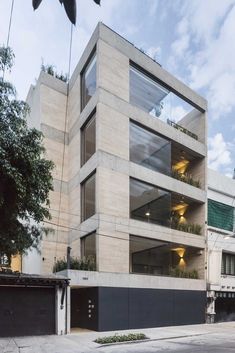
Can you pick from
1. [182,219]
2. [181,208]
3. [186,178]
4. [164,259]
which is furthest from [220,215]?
[164,259]

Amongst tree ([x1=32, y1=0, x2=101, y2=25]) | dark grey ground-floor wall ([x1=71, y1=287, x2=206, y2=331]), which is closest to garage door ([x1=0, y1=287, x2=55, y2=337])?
dark grey ground-floor wall ([x1=71, y1=287, x2=206, y2=331])

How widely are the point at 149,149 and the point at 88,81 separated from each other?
6.60 m

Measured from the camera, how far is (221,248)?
108 ft

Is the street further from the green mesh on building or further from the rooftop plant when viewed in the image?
the green mesh on building

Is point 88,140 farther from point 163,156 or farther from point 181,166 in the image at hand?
point 181,166

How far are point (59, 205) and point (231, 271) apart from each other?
52.8 ft

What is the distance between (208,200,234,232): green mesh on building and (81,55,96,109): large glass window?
1322 centimetres

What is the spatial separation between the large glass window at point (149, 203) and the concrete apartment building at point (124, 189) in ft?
0.23

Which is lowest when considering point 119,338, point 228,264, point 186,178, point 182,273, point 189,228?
point 119,338

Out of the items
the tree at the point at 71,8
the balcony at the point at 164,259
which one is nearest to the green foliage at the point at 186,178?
the balcony at the point at 164,259

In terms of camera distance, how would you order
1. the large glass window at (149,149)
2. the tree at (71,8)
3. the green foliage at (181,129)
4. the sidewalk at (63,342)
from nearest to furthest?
the tree at (71,8) < the sidewalk at (63,342) < the large glass window at (149,149) < the green foliage at (181,129)

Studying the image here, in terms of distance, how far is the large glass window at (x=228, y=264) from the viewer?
34.5m

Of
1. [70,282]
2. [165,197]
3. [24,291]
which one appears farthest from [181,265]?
[24,291]

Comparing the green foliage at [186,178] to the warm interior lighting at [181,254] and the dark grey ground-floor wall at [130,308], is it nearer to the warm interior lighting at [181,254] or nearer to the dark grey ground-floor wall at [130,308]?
the warm interior lighting at [181,254]
